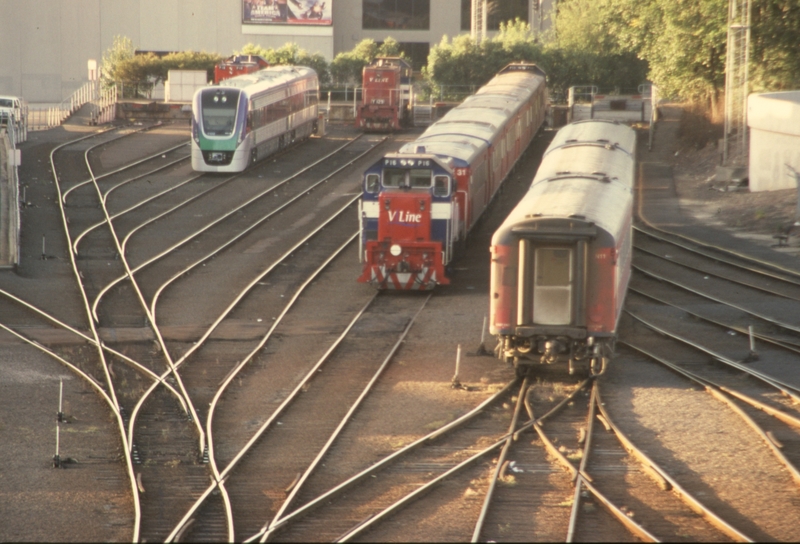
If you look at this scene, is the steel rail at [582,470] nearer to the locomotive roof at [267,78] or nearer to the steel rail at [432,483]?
the steel rail at [432,483]

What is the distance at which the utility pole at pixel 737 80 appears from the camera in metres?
38.2

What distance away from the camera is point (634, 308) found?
877 inches

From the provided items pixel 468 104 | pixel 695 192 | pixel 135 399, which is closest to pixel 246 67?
pixel 468 104

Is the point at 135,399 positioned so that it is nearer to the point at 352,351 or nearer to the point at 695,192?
the point at 352,351

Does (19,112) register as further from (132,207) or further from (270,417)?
(270,417)

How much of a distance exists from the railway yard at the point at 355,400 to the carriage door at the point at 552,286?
1.13 m

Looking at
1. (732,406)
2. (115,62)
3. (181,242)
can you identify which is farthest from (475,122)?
(115,62)

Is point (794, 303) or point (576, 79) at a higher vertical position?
point (576, 79)

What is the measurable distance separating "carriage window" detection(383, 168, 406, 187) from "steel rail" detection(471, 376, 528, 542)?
7.35 meters

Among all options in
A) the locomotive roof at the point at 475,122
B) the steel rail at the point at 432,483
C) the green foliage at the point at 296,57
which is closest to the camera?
the steel rail at the point at 432,483

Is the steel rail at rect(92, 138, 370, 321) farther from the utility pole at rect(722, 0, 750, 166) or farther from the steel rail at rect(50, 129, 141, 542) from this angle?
the utility pole at rect(722, 0, 750, 166)

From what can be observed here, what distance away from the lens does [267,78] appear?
4491 centimetres

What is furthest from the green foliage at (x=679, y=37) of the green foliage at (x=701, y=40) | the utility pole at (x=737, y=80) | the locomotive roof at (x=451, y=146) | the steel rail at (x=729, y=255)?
the locomotive roof at (x=451, y=146)

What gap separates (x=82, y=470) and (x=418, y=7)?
71422 mm
